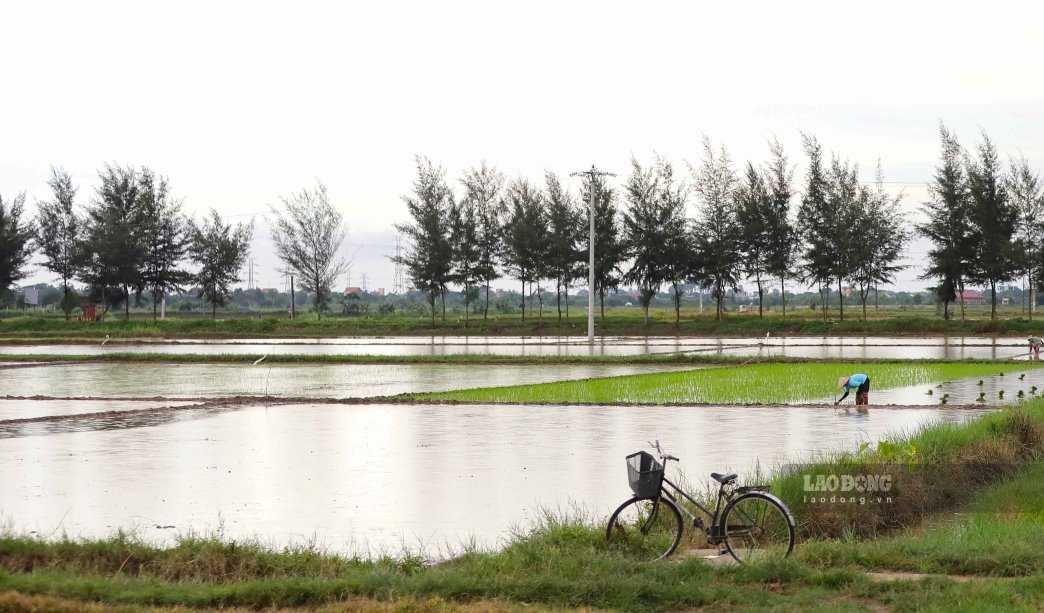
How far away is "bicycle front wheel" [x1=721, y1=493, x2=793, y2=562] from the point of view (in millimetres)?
8641

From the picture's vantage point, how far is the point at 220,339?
56688 millimetres

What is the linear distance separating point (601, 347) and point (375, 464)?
1243 inches

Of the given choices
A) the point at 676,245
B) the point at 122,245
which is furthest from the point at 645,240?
the point at 122,245

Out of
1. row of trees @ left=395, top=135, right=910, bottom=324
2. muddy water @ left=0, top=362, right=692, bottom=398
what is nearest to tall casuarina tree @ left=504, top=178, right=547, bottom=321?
row of trees @ left=395, top=135, right=910, bottom=324

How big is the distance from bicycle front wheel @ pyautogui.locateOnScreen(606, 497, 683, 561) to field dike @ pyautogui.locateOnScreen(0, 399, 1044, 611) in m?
0.15

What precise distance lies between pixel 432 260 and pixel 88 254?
21.6 metres

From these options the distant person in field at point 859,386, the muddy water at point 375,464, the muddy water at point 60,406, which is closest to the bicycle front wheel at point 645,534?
the muddy water at point 375,464

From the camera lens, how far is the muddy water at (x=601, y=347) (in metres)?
40.0

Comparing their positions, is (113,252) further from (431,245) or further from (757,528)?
(757,528)

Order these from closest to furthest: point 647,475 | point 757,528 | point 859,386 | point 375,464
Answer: point 647,475, point 757,528, point 375,464, point 859,386

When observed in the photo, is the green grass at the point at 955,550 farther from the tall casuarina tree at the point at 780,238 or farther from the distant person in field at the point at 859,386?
the tall casuarina tree at the point at 780,238

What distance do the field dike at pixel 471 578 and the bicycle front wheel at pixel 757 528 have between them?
0.75ft

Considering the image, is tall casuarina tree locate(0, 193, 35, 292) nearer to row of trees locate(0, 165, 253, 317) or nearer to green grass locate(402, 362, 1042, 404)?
row of trees locate(0, 165, 253, 317)

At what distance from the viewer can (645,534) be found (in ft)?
30.1
